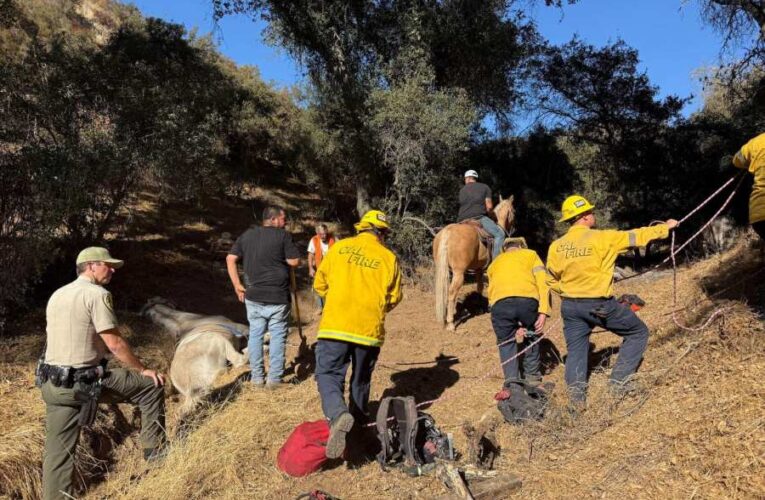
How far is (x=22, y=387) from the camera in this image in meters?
6.34

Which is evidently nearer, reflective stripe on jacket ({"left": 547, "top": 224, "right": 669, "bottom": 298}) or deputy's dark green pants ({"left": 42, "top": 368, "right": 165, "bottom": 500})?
deputy's dark green pants ({"left": 42, "top": 368, "right": 165, "bottom": 500})

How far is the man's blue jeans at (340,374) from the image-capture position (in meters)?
4.47

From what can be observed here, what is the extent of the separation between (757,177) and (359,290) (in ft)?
11.1

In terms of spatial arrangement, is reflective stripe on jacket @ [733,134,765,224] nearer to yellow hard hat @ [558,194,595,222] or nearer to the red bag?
yellow hard hat @ [558,194,595,222]

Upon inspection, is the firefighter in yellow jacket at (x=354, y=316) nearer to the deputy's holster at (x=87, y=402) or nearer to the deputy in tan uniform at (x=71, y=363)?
the deputy in tan uniform at (x=71, y=363)

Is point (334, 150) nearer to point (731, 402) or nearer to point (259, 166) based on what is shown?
point (259, 166)

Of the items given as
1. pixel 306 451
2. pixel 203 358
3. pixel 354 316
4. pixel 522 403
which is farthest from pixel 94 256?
pixel 522 403

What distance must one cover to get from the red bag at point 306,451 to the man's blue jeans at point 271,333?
1817mm

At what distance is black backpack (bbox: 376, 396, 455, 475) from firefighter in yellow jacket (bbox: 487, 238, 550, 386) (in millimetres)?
1364

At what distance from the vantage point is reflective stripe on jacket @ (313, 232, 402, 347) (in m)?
4.58

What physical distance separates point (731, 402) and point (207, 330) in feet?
18.3

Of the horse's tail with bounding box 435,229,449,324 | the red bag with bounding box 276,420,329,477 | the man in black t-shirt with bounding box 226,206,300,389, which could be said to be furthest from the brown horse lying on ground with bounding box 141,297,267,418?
the horse's tail with bounding box 435,229,449,324

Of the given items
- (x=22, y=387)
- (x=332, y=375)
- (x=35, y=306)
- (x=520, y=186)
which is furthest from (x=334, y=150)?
(x=332, y=375)

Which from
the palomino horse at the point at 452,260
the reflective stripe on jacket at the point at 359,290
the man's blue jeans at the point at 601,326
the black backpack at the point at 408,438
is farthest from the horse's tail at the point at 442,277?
the black backpack at the point at 408,438
